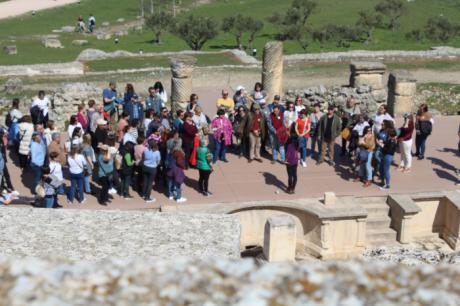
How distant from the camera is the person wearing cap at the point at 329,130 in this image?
595 inches

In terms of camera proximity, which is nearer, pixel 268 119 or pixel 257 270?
pixel 257 270

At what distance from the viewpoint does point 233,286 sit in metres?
4.49

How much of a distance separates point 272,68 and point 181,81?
2.76 meters

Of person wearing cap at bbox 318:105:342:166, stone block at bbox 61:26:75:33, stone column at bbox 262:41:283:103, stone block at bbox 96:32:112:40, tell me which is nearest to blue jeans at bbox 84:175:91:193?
person wearing cap at bbox 318:105:342:166

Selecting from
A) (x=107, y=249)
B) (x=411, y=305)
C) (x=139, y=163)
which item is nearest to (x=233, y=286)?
(x=411, y=305)

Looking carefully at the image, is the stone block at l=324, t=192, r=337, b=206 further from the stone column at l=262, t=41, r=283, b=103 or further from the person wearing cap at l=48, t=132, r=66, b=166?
the stone column at l=262, t=41, r=283, b=103

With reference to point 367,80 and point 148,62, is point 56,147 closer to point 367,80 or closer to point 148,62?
point 367,80

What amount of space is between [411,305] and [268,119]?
11.2 meters

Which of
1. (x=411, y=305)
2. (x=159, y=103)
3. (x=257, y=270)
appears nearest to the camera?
(x=411, y=305)

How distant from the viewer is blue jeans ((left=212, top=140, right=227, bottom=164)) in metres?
15.3

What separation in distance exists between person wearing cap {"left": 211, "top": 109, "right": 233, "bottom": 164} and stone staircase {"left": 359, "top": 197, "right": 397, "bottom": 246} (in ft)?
11.0

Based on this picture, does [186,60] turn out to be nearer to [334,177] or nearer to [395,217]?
[334,177]

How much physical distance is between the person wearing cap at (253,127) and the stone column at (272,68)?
4.71m

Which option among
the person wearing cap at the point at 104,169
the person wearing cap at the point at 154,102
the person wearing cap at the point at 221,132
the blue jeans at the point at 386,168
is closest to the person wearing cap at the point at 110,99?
the person wearing cap at the point at 154,102
